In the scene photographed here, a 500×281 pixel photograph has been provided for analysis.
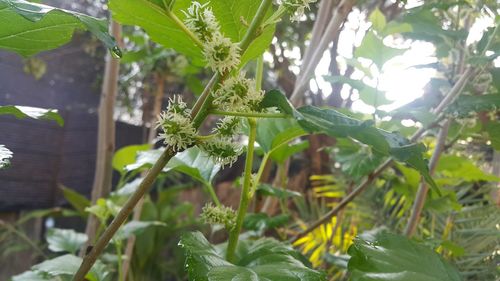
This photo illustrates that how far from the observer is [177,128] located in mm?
297

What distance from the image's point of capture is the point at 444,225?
34.4 inches

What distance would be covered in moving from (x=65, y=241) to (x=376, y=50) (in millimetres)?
534

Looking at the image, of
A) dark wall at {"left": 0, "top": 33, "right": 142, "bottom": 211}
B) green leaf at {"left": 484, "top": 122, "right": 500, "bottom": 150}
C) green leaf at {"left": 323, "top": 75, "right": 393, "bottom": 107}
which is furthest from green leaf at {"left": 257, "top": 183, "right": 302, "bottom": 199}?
dark wall at {"left": 0, "top": 33, "right": 142, "bottom": 211}

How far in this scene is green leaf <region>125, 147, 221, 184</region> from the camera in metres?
0.50

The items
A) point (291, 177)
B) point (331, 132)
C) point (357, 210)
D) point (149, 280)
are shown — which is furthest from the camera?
point (291, 177)

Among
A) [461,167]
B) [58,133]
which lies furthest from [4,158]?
[58,133]

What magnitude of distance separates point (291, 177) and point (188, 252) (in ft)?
4.57

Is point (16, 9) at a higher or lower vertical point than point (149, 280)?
higher

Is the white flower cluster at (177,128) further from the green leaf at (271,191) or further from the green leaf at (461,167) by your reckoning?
the green leaf at (461,167)

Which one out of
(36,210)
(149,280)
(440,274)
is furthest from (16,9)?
(36,210)

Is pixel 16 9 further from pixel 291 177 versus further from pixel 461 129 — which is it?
pixel 291 177

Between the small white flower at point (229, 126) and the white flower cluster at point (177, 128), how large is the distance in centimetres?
3

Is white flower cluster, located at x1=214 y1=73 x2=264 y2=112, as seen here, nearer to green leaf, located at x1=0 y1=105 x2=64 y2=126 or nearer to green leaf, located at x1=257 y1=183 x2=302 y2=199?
green leaf, located at x1=0 y1=105 x2=64 y2=126

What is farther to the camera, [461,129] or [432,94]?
[432,94]
